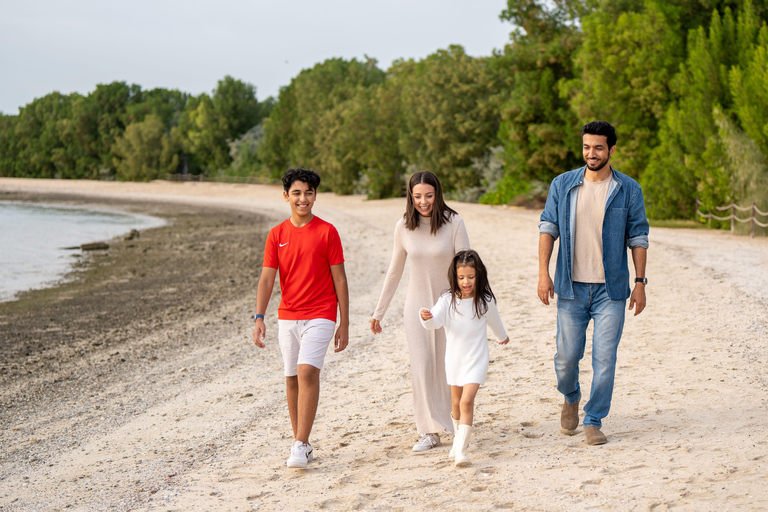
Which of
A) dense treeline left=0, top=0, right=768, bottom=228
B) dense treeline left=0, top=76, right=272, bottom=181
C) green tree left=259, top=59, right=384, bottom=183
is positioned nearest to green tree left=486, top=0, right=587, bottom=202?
dense treeline left=0, top=0, right=768, bottom=228

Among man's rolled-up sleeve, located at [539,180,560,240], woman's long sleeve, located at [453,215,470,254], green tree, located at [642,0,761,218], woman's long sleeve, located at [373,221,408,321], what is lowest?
woman's long sleeve, located at [373,221,408,321]

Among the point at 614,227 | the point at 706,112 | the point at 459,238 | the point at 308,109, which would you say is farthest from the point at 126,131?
the point at 614,227

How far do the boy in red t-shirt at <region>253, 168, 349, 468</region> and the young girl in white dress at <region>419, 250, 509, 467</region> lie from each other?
668mm

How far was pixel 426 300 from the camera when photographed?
4.54 m

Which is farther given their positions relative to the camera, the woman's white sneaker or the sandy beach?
the woman's white sneaker

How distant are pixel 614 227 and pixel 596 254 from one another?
0.68ft

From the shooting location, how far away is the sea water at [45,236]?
18.6 metres

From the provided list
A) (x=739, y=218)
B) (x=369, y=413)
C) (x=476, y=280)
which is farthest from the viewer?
(x=739, y=218)

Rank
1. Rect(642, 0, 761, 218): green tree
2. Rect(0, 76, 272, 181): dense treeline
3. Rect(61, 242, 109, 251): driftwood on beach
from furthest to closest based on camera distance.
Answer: Rect(0, 76, 272, 181): dense treeline
Rect(61, 242, 109, 251): driftwood on beach
Rect(642, 0, 761, 218): green tree

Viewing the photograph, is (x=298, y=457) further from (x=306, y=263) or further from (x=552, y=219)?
(x=552, y=219)

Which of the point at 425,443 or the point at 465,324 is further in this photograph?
the point at 425,443

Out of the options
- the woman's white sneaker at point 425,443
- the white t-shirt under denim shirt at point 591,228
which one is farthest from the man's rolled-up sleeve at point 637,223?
the woman's white sneaker at point 425,443

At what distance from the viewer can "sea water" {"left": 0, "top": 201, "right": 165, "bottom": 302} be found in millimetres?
18578

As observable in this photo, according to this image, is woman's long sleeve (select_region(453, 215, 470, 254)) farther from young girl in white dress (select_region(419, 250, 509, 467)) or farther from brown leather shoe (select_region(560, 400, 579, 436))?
brown leather shoe (select_region(560, 400, 579, 436))
